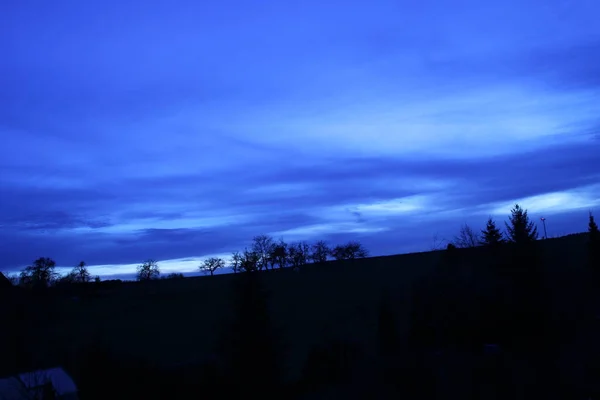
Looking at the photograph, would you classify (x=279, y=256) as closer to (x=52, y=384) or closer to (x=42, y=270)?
(x=42, y=270)

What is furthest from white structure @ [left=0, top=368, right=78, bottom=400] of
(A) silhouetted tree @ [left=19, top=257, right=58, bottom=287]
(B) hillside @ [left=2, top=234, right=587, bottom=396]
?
(A) silhouetted tree @ [left=19, top=257, right=58, bottom=287]

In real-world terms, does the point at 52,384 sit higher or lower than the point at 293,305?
lower

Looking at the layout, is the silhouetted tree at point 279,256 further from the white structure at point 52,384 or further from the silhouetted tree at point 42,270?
the white structure at point 52,384

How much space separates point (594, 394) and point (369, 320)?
3118 centimetres

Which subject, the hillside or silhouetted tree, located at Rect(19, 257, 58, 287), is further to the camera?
silhouetted tree, located at Rect(19, 257, 58, 287)

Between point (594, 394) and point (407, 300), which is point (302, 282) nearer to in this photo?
point (407, 300)

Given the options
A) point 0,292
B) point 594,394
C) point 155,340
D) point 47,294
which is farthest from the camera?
point 47,294

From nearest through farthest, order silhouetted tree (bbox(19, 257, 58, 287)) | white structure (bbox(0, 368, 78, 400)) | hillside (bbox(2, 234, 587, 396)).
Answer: white structure (bbox(0, 368, 78, 400)) < hillside (bbox(2, 234, 587, 396)) < silhouetted tree (bbox(19, 257, 58, 287))

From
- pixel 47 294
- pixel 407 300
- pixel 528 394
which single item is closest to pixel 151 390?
pixel 528 394

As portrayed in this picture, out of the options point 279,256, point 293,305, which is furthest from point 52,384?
point 279,256

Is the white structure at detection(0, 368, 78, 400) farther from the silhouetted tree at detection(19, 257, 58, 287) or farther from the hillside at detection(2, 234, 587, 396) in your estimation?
the silhouetted tree at detection(19, 257, 58, 287)

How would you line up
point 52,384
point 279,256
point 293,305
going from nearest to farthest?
point 52,384 < point 293,305 < point 279,256

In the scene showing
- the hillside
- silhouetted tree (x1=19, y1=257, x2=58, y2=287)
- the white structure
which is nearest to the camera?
the white structure

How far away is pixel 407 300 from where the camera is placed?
5103 cm
